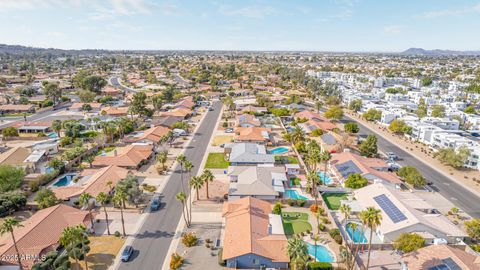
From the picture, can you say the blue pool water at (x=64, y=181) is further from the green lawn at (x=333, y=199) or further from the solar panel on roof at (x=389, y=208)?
the solar panel on roof at (x=389, y=208)

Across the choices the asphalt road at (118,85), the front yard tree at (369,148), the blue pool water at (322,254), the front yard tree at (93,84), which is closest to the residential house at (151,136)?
the front yard tree at (369,148)

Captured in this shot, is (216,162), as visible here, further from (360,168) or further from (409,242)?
(409,242)

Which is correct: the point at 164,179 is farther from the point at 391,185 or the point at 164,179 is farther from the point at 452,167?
the point at 452,167

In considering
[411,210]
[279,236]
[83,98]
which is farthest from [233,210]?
[83,98]

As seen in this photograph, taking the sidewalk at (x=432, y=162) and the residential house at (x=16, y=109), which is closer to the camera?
the sidewalk at (x=432, y=162)

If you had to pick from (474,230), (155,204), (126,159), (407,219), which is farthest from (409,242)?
(126,159)

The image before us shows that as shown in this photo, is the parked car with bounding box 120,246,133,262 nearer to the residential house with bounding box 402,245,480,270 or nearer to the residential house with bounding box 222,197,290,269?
the residential house with bounding box 222,197,290,269
